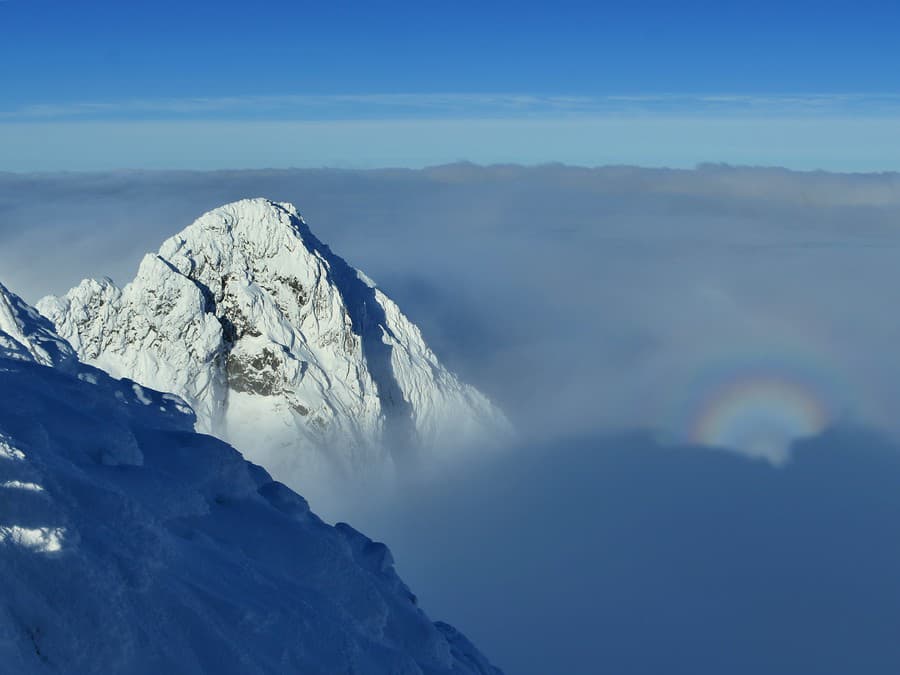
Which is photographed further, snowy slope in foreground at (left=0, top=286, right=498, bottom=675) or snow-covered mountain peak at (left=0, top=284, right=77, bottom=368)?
snow-covered mountain peak at (left=0, top=284, right=77, bottom=368)

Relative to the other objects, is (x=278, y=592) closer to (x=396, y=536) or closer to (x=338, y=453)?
(x=396, y=536)

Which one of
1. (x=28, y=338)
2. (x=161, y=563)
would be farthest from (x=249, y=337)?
(x=161, y=563)

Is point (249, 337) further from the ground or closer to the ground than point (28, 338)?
further from the ground

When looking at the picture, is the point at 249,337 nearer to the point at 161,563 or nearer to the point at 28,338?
the point at 28,338

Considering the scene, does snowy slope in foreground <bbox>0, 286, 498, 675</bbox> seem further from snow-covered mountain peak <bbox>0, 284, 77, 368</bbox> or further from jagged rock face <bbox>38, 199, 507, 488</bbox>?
jagged rock face <bbox>38, 199, 507, 488</bbox>

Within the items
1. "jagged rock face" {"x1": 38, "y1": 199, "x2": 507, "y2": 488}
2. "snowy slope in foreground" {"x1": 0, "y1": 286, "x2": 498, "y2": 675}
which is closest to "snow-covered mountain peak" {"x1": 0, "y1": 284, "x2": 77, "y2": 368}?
"snowy slope in foreground" {"x1": 0, "y1": 286, "x2": 498, "y2": 675}
